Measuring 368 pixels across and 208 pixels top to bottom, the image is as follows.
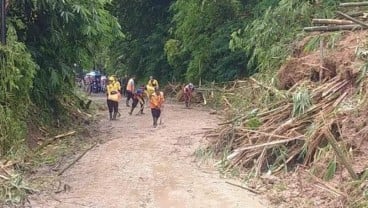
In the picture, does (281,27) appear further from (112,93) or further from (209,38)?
Result: (209,38)

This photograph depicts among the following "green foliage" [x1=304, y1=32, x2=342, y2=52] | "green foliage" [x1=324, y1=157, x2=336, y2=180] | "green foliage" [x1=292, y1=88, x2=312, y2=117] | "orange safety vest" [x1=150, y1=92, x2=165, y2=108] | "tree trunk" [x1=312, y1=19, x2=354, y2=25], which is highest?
"tree trunk" [x1=312, y1=19, x2=354, y2=25]

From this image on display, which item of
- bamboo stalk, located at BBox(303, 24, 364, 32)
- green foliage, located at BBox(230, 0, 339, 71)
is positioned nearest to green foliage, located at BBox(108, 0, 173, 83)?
green foliage, located at BBox(230, 0, 339, 71)

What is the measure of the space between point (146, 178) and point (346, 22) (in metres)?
6.10

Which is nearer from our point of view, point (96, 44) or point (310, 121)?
point (310, 121)

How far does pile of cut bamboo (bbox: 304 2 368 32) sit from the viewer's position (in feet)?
44.0

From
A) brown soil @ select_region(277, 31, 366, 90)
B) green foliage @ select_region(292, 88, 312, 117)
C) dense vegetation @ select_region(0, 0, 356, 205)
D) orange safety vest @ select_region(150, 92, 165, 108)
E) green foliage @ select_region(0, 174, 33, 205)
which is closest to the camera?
green foliage @ select_region(0, 174, 33, 205)

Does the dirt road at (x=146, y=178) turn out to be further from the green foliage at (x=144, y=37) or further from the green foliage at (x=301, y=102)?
the green foliage at (x=144, y=37)

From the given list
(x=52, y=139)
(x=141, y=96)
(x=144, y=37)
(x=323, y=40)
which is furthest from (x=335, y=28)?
(x=144, y=37)

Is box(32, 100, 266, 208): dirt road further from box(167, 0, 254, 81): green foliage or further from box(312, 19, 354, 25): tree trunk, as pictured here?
box(167, 0, 254, 81): green foliage

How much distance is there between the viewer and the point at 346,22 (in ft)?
46.7

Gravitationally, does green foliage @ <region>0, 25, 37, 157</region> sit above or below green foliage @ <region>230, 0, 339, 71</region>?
below

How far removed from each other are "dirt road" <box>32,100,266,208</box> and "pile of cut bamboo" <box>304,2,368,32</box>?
13.3 feet

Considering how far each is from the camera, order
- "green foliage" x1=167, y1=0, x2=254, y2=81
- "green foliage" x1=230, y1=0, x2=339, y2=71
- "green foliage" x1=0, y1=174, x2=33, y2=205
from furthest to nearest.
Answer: "green foliage" x1=167, y1=0, x2=254, y2=81 → "green foliage" x1=230, y1=0, x2=339, y2=71 → "green foliage" x1=0, y1=174, x2=33, y2=205

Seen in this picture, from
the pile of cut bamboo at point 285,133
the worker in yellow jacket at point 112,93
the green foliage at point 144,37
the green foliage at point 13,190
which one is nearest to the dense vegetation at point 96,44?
the worker in yellow jacket at point 112,93
